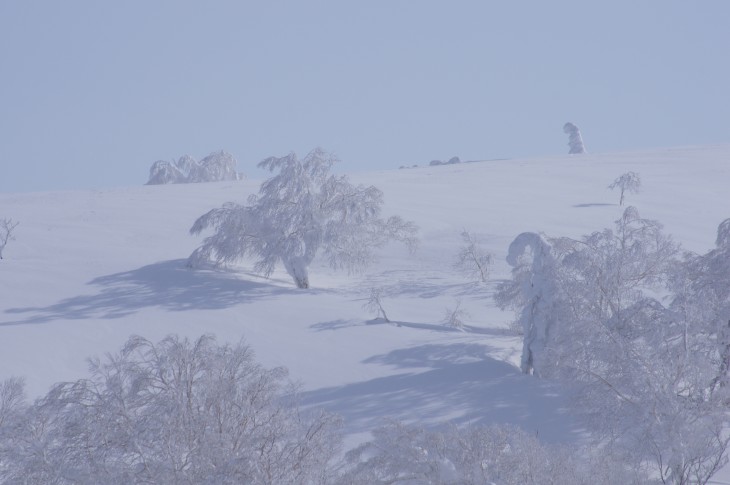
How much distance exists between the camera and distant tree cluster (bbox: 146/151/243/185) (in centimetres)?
7688

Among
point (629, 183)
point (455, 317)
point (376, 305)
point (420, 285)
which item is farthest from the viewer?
point (629, 183)

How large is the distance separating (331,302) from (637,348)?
14.0 metres

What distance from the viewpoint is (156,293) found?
30.8 metres

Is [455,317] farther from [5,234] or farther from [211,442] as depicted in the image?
[5,234]

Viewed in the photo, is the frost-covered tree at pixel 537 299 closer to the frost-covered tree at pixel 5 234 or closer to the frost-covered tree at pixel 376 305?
the frost-covered tree at pixel 376 305

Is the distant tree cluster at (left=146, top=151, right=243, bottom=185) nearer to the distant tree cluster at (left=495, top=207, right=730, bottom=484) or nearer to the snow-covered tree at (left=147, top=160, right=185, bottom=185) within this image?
the snow-covered tree at (left=147, top=160, right=185, bottom=185)

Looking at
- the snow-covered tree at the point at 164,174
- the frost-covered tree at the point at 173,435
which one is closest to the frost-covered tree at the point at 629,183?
the snow-covered tree at the point at 164,174

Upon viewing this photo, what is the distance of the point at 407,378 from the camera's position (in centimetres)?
2411

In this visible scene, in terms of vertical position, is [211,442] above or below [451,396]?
above

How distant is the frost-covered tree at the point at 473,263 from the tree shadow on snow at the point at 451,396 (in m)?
9.41

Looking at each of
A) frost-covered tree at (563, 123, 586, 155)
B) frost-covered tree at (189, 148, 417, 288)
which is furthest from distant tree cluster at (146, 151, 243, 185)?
frost-covered tree at (189, 148, 417, 288)

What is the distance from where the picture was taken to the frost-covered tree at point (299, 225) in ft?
109

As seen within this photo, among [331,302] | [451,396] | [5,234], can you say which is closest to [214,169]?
[5,234]

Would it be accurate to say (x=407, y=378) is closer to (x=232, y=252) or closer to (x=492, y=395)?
(x=492, y=395)
